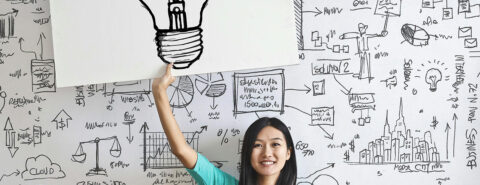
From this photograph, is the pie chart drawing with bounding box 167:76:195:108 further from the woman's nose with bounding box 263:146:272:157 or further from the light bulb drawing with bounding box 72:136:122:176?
the woman's nose with bounding box 263:146:272:157

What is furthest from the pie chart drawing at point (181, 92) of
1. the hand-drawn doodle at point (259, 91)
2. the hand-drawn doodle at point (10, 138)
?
A: the hand-drawn doodle at point (10, 138)

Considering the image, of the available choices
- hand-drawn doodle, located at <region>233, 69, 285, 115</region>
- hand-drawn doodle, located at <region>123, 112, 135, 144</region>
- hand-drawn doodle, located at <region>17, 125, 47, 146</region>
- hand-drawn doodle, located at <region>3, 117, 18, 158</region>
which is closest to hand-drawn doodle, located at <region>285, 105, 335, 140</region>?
hand-drawn doodle, located at <region>233, 69, 285, 115</region>

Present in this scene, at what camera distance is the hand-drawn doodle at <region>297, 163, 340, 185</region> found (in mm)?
1932

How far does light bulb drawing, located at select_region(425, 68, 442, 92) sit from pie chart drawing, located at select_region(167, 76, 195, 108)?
1.05m

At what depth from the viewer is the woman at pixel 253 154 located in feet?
5.47

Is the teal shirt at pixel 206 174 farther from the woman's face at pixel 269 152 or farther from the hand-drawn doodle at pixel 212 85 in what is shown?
the hand-drawn doodle at pixel 212 85

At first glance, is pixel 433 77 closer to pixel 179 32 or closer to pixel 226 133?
pixel 226 133

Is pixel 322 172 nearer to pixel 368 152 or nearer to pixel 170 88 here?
pixel 368 152

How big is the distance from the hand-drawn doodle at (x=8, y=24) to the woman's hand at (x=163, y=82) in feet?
2.87

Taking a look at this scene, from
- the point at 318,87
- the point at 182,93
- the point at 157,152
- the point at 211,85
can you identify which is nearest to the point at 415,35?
the point at 318,87

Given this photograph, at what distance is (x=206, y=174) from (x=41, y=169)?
0.87 meters

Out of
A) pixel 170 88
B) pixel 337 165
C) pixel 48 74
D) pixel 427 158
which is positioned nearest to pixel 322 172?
pixel 337 165

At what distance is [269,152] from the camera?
5.74ft

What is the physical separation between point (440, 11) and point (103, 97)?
1571mm
